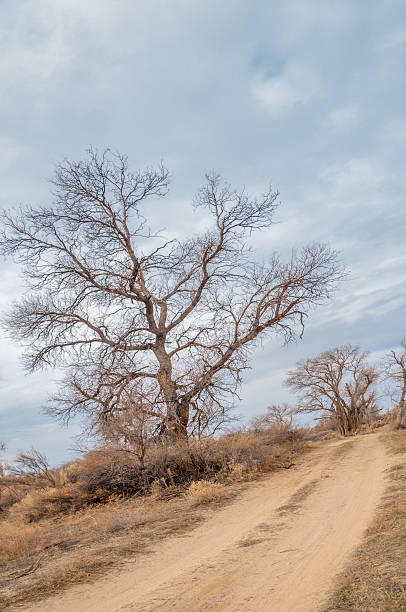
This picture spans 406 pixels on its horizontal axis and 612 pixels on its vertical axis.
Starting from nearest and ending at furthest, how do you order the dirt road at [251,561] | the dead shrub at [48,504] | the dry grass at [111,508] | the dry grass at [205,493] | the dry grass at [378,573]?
the dry grass at [378,573] → the dirt road at [251,561] → the dry grass at [111,508] → the dry grass at [205,493] → the dead shrub at [48,504]

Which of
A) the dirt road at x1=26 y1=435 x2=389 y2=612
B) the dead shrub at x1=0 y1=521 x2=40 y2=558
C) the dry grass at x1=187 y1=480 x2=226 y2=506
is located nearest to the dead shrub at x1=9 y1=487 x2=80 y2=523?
the dead shrub at x1=0 y1=521 x2=40 y2=558

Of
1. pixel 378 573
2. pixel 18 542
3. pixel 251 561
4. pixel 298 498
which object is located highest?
pixel 18 542

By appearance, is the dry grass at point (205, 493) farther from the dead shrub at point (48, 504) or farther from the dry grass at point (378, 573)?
the dry grass at point (378, 573)

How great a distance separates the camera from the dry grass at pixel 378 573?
401 cm

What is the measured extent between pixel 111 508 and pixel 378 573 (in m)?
9.30

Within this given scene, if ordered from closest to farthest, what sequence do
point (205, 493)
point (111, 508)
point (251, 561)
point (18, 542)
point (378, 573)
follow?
point (378, 573), point (251, 561), point (18, 542), point (205, 493), point (111, 508)

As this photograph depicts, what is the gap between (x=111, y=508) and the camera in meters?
12.5

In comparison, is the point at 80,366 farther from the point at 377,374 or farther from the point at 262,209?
the point at 377,374

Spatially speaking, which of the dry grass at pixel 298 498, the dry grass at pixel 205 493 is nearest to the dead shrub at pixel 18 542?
the dry grass at pixel 205 493

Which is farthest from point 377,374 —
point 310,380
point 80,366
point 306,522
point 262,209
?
A: point 306,522

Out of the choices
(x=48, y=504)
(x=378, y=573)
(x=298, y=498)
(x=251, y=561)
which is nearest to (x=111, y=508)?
(x=48, y=504)

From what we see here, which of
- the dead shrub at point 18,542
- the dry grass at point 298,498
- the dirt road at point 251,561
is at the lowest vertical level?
the dry grass at point 298,498

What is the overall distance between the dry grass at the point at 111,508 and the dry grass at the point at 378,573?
3479 mm

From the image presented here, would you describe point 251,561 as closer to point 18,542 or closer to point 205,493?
point 18,542
